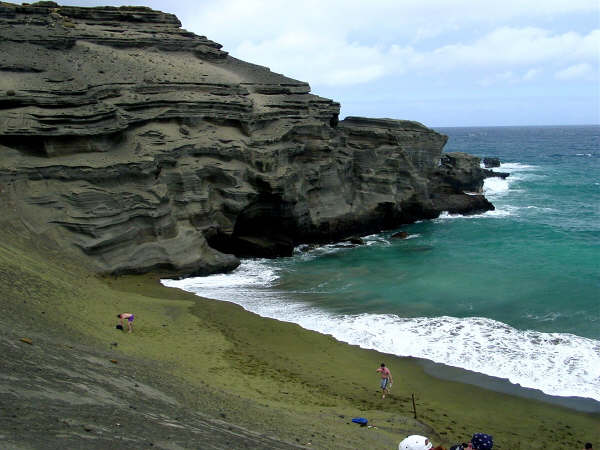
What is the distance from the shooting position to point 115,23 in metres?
36.2

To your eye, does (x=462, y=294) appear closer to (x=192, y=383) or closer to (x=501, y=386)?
(x=501, y=386)

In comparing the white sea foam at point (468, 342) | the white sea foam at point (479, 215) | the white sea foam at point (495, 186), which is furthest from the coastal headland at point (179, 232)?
the white sea foam at point (495, 186)

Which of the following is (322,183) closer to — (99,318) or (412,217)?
(412,217)

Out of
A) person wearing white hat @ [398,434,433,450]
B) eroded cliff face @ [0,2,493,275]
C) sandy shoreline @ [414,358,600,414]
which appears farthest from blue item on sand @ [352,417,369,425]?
eroded cliff face @ [0,2,493,275]

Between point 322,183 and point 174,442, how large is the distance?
28376mm

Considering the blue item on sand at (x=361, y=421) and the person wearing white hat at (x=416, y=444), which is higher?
the person wearing white hat at (x=416, y=444)

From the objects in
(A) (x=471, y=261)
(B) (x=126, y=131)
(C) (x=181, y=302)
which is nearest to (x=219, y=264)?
(C) (x=181, y=302)

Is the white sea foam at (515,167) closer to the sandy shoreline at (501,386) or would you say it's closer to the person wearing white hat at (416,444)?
the sandy shoreline at (501,386)

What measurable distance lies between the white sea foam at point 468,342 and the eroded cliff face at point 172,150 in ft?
15.8

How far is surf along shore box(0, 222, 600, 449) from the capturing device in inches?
391

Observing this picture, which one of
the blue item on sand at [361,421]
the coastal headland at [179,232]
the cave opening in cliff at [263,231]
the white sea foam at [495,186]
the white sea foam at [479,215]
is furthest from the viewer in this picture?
the white sea foam at [495,186]

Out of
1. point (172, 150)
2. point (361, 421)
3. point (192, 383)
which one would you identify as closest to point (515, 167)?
point (172, 150)

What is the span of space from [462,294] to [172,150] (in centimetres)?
1575

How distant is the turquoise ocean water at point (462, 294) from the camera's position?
20.0 meters
